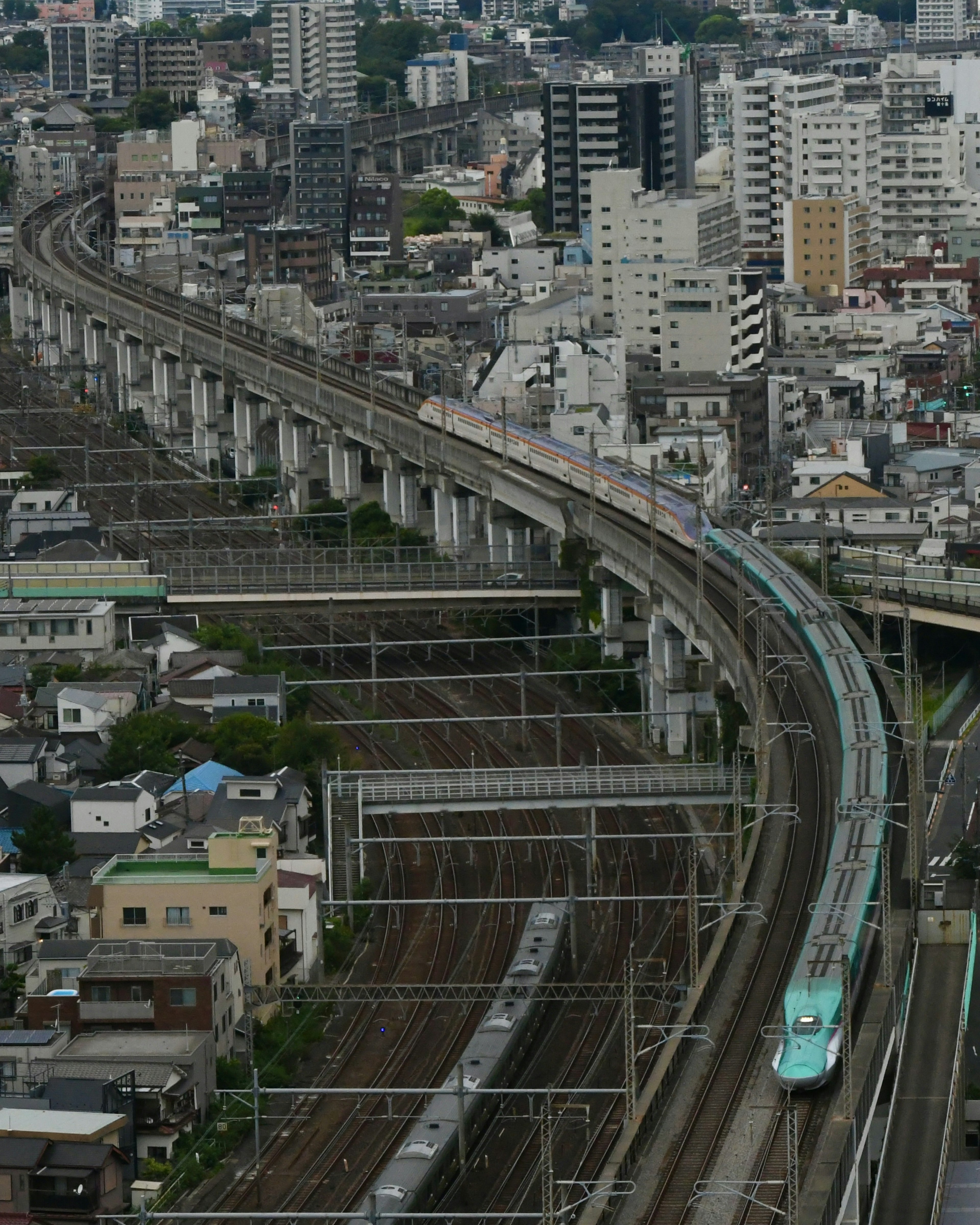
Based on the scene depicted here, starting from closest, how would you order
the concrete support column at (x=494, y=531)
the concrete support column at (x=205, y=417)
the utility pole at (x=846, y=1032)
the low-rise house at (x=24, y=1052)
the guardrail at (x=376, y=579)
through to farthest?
the utility pole at (x=846, y=1032) → the low-rise house at (x=24, y=1052) → the guardrail at (x=376, y=579) → the concrete support column at (x=494, y=531) → the concrete support column at (x=205, y=417)

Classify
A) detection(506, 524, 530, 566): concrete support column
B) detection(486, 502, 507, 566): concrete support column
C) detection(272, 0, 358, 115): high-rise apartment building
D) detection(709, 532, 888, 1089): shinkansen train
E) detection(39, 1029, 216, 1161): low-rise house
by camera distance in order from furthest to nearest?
detection(272, 0, 358, 115): high-rise apartment building
detection(486, 502, 507, 566): concrete support column
detection(506, 524, 530, 566): concrete support column
detection(39, 1029, 216, 1161): low-rise house
detection(709, 532, 888, 1089): shinkansen train

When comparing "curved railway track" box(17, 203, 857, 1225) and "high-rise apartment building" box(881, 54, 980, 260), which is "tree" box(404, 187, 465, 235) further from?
"curved railway track" box(17, 203, 857, 1225)

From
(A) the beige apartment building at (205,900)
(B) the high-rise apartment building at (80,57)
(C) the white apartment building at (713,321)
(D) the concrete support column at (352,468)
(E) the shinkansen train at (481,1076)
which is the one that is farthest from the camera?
(B) the high-rise apartment building at (80,57)

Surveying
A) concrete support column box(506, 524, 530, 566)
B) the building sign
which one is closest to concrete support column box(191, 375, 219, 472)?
concrete support column box(506, 524, 530, 566)

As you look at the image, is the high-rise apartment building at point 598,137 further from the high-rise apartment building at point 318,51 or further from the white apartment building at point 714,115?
the high-rise apartment building at point 318,51

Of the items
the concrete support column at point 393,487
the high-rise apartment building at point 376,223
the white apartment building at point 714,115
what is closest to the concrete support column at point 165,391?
the concrete support column at point 393,487

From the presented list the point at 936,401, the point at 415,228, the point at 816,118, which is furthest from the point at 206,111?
the point at 936,401

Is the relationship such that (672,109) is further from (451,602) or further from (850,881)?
(850,881)
